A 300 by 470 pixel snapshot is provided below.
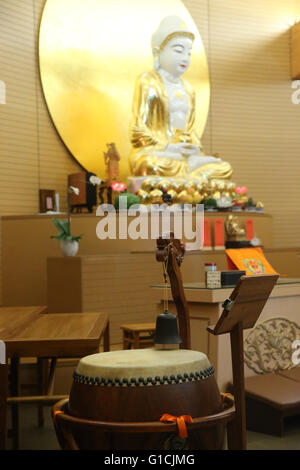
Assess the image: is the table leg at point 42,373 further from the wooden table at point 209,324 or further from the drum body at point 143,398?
the drum body at point 143,398

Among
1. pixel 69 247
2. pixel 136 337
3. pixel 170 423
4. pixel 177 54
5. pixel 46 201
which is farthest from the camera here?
pixel 177 54

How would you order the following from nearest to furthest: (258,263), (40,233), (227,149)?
(258,263), (40,233), (227,149)

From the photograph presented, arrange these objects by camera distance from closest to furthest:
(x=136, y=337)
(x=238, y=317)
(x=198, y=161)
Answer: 1. (x=238, y=317)
2. (x=136, y=337)
3. (x=198, y=161)

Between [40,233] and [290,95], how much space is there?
4839mm

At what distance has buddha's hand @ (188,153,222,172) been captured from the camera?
7.04 metres

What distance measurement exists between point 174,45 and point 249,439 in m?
5.84

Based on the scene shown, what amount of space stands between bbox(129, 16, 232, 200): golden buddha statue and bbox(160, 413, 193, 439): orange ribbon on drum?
5.38 m

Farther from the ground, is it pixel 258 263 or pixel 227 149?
pixel 227 149

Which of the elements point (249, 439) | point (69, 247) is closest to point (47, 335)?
point (249, 439)

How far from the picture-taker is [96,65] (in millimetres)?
7645

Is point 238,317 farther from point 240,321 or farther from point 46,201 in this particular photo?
point 46,201

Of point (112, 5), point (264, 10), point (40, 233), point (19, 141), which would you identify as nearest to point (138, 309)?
point (40, 233)
